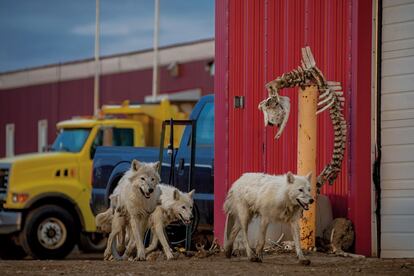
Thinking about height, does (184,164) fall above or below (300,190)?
above

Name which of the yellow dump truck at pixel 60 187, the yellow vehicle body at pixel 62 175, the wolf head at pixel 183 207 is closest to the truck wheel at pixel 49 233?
the yellow dump truck at pixel 60 187

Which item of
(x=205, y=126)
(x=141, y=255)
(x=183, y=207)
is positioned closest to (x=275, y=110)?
(x=183, y=207)

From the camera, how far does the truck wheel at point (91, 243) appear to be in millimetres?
25806

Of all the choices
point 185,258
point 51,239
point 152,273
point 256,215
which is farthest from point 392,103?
point 51,239

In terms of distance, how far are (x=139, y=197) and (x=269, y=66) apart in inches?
118

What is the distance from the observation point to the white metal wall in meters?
16.6

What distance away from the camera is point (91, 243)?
85.9 feet

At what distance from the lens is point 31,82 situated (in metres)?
44.7

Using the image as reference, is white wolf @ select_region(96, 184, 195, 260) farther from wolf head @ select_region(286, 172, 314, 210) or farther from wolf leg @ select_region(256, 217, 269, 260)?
wolf head @ select_region(286, 172, 314, 210)

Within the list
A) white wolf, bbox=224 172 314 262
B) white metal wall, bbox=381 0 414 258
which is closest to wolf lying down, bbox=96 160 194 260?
white wolf, bbox=224 172 314 262

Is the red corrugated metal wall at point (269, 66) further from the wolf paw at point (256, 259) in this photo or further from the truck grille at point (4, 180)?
the truck grille at point (4, 180)

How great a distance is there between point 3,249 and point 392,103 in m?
11.4

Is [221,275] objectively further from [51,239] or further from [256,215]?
[51,239]

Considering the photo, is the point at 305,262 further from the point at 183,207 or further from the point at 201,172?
the point at 201,172
